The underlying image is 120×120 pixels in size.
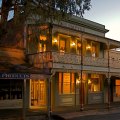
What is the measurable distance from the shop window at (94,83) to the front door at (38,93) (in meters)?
6.82

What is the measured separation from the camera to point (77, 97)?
105 feet

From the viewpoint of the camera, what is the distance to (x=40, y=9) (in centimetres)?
2009

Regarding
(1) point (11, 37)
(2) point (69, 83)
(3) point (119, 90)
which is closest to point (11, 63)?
(1) point (11, 37)

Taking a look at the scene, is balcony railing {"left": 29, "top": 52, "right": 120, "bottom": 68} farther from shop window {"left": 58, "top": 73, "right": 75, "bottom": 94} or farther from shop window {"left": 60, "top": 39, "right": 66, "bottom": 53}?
shop window {"left": 58, "top": 73, "right": 75, "bottom": 94}

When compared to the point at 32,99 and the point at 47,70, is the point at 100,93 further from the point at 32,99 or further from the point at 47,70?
the point at 47,70

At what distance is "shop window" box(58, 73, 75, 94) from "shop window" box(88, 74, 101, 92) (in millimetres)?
3318

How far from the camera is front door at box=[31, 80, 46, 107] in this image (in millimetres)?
28438

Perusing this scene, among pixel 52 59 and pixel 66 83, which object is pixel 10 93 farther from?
pixel 66 83

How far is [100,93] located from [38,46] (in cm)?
1033

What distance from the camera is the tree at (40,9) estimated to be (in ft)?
64.6

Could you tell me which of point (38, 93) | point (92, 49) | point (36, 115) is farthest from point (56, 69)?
point (92, 49)

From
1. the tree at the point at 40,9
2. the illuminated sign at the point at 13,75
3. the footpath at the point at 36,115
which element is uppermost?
the tree at the point at 40,9

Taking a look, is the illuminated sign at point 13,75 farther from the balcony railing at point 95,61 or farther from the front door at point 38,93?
the balcony railing at point 95,61

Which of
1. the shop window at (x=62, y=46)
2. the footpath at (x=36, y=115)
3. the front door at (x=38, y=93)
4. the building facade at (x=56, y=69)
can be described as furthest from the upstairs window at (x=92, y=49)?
the footpath at (x=36, y=115)
